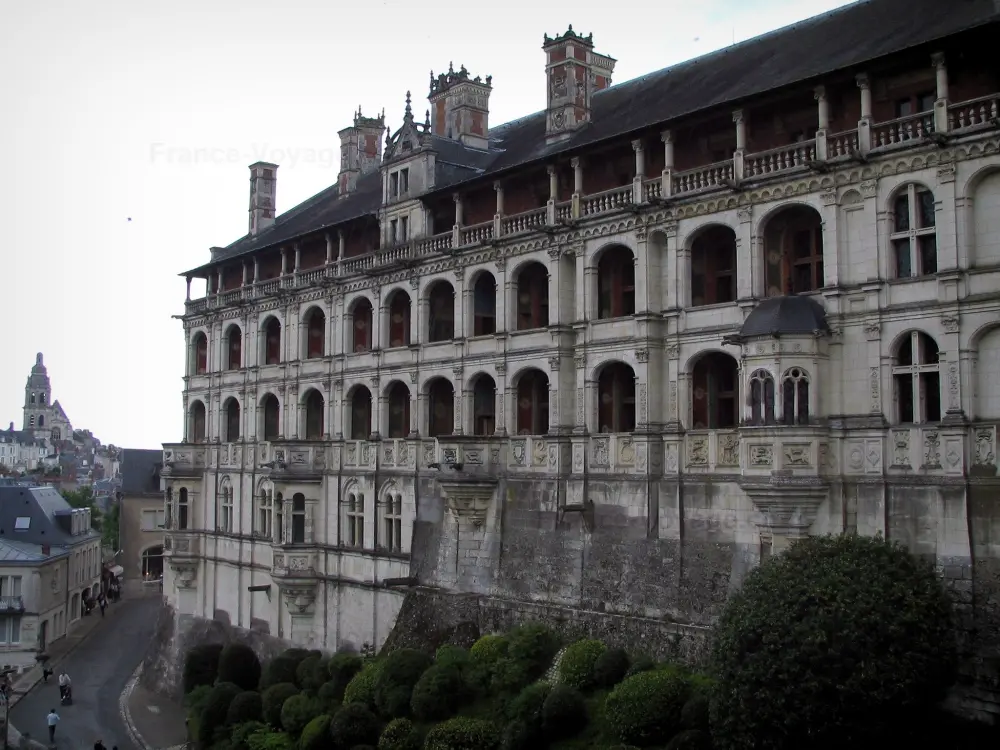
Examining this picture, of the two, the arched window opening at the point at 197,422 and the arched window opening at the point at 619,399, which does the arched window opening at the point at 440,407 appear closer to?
the arched window opening at the point at 619,399

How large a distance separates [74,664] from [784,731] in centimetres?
5607

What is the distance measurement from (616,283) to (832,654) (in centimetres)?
1910

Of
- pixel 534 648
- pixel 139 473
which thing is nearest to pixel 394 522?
pixel 534 648

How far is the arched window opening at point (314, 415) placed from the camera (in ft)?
189

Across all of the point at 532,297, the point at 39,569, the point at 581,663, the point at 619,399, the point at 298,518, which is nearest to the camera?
the point at 581,663

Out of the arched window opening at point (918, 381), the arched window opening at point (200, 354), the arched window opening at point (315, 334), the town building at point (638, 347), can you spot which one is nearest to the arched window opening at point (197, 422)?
the arched window opening at point (200, 354)

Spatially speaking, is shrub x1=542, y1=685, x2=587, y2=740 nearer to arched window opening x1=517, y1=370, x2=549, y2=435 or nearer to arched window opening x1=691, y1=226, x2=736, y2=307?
arched window opening x1=517, y1=370, x2=549, y2=435

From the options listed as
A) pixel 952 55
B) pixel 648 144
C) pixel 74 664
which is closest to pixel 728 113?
pixel 648 144

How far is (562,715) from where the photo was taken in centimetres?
3219

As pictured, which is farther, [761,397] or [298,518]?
[298,518]

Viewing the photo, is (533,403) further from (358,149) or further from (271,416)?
(358,149)

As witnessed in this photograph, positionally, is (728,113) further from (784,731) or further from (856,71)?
(784,731)

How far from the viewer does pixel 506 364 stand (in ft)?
146

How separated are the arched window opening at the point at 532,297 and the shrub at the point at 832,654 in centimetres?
1938
